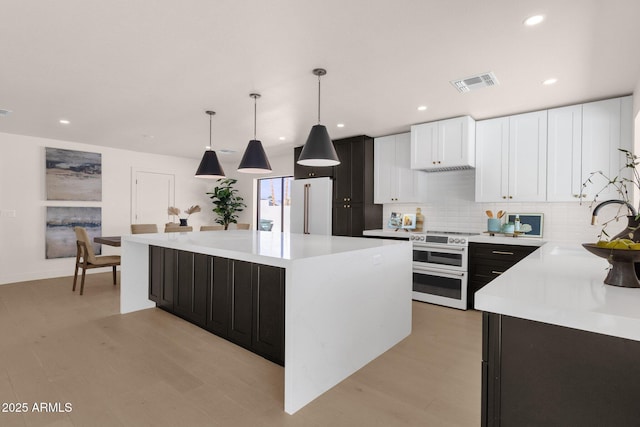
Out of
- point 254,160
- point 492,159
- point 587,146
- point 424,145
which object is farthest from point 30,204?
point 587,146

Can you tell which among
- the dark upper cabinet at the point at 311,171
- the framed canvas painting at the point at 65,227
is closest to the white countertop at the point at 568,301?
the dark upper cabinet at the point at 311,171

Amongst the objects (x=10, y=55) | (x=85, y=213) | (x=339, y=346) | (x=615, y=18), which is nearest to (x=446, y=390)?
(x=339, y=346)

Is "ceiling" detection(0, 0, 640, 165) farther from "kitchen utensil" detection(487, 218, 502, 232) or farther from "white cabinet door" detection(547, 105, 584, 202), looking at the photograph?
"kitchen utensil" detection(487, 218, 502, 232)

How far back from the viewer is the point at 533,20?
6.89 feet

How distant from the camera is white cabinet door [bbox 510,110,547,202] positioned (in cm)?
379

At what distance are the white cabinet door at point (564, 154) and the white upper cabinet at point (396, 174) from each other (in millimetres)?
1600

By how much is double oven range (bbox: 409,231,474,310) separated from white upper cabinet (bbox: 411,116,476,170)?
948mm

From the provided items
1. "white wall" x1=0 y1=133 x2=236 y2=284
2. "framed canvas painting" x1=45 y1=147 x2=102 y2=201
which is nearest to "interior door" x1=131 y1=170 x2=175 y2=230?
"white wall" x1=0 y1=133 x2=236 y2=284

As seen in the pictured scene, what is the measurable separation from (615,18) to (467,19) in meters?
0.93

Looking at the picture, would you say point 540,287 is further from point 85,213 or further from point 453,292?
point 85,213

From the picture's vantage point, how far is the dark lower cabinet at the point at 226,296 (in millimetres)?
2396

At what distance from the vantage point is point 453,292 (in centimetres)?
405

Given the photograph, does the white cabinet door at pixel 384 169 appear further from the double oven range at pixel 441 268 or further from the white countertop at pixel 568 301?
the white countertop at pixel 568 301

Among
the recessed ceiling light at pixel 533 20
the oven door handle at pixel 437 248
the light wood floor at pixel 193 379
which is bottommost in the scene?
the light wood floor at pixel 193 379
